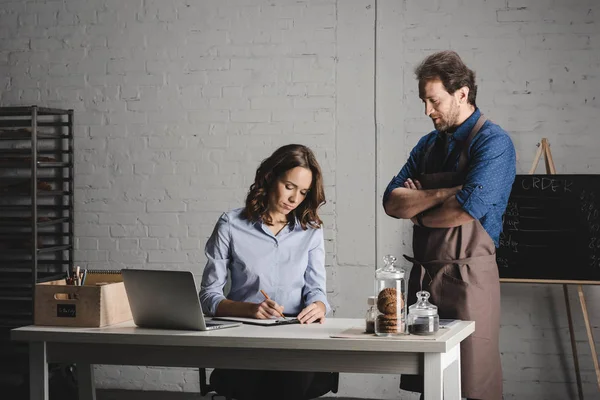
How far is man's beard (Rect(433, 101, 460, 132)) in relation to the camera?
3.46m

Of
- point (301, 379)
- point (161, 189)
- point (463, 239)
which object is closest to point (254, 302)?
point (301, 379)

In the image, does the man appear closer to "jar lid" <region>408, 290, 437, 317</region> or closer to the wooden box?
"jar lid" <region>408, 290, 437, 317</region>

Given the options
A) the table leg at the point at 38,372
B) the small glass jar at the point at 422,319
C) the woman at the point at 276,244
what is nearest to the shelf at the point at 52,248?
the woman at the point at 276,244

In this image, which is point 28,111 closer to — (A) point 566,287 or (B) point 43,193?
(B) point 43,193

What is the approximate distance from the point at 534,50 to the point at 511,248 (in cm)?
122

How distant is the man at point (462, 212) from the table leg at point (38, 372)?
1.34 meters

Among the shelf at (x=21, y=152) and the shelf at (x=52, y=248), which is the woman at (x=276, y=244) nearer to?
the shelf at (x=52, y=248)

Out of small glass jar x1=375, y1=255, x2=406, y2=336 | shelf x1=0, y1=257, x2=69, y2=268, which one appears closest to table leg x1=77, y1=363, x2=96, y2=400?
small glass jar x1=375, y1=255, x2=406, y2=336

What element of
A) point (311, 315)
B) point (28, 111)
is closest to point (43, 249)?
point (28, 111)

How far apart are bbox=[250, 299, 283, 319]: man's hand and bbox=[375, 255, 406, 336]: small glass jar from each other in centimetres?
54

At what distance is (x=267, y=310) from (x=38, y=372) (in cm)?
81

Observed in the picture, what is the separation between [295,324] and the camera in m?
2.98

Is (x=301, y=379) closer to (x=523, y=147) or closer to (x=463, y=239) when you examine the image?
(x=463, y=239)

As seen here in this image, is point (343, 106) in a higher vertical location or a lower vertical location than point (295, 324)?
higher
